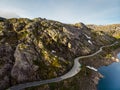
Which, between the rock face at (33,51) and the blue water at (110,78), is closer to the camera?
the rock face at (33,51)

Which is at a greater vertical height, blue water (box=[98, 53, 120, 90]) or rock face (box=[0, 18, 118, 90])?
rock face (box=[0, 18, 118, 90])

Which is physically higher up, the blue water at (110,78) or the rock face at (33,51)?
the rock face at (33,51)

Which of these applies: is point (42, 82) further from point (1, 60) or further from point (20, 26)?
point (20, 26)

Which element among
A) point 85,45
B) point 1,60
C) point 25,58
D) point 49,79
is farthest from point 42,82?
point 85,45

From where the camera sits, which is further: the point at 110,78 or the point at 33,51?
the point at 110,78

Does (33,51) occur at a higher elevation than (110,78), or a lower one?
higher
